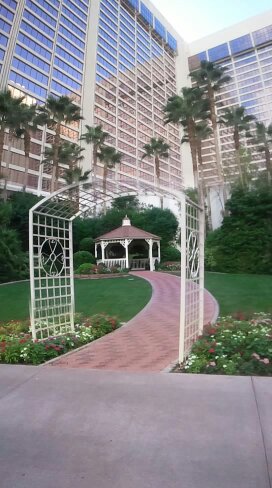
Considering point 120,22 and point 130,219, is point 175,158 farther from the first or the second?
point 130,219

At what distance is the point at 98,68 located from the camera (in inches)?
3041

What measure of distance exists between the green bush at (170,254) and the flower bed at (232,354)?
28877mm

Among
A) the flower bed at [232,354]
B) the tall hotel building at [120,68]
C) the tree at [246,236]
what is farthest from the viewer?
the tall hotel building at [120,68]

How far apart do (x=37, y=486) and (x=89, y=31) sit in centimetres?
8732

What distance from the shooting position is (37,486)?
2.51 metres

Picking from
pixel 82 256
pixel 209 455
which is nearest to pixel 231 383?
pixel 209 455

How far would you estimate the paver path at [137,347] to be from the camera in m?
5.78

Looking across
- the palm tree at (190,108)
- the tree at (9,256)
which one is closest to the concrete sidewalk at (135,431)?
the tree at (9,256)

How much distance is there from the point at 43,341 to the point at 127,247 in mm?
25842

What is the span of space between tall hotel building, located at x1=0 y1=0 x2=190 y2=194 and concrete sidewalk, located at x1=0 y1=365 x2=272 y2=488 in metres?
46.4

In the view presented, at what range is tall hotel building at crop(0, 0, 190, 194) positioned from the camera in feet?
190

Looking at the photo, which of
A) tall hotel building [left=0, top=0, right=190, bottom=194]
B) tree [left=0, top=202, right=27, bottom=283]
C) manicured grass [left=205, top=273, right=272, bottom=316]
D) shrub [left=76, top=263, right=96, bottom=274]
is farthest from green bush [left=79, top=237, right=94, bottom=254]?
manicured grass [left=205, top=273, right=272, bottom=316]

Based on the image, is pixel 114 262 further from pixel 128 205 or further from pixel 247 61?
pixel 247 61

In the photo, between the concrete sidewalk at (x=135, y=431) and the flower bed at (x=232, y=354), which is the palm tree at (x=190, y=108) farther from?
the concrete sidewalk at (x=135, y=431)
